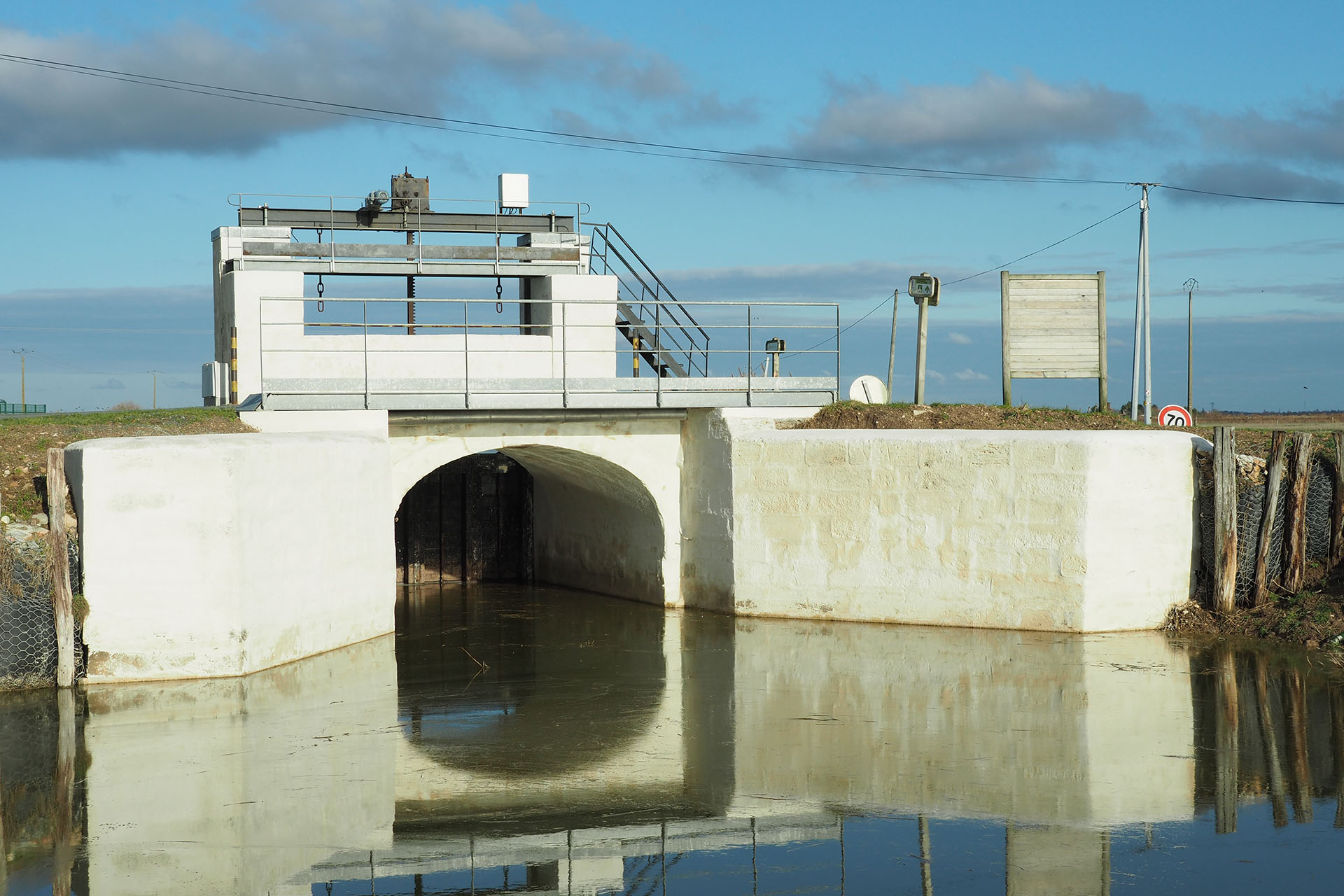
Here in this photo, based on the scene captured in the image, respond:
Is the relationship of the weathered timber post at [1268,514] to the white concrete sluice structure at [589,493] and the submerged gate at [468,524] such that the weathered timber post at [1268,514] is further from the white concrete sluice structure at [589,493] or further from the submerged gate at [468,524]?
the submerged gate at [468,524]

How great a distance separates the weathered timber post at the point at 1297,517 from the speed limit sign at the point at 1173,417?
3453mm

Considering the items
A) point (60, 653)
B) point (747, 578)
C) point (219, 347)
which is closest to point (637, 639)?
point (747, 578)

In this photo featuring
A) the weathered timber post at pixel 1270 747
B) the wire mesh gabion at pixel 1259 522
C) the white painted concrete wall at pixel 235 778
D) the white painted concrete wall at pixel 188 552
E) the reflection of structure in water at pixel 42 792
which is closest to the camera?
the reflection of structure in water at pixel 42 792

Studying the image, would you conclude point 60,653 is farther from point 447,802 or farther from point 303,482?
point 447,802

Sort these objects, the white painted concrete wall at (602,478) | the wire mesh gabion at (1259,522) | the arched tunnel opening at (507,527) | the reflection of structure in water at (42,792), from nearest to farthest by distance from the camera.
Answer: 1. the reflection of structure in water at (42,792)
2. the wire mesh gabion at (1259,522)
3. the white painted concrete wall at (602,478)
4. the arched tunnel opening at (507,527)

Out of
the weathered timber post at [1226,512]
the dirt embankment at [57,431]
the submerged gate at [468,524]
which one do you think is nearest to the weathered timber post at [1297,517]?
the weathered timber post at [1226,512]

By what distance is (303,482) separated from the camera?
13258 mm

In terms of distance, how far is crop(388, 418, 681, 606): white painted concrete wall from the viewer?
1638 centimetres

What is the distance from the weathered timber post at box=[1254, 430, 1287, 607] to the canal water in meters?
1.31

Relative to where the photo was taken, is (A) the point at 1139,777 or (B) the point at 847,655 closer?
(A) the point at 1139,777

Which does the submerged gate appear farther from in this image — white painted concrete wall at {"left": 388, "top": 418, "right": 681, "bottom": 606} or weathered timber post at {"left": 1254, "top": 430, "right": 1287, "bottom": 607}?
weathered timber post at {"left": 1254, "top": 430, "right": 1287, "bottom": 607}

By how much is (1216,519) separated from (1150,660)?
2.47 m

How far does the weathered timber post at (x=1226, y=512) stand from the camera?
1462 cm

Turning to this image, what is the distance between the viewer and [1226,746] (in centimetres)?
997
